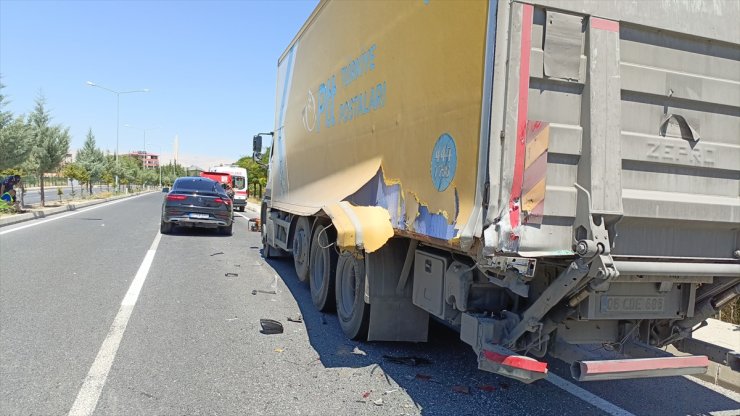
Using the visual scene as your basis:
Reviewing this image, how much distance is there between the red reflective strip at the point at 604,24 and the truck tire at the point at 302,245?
16.9 ft

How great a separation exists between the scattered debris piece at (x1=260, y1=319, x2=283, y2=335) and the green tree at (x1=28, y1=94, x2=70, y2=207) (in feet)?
80.0

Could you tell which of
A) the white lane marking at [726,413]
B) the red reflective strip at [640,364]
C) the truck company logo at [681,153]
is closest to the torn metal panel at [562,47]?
the truck company logo at [681,153]

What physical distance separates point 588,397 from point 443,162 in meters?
2.42

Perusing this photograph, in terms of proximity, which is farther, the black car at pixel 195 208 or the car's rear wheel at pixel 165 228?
the car's rear wheel at pixel 165 228

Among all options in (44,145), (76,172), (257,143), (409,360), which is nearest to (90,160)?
(76,172)

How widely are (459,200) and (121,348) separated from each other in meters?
3.84

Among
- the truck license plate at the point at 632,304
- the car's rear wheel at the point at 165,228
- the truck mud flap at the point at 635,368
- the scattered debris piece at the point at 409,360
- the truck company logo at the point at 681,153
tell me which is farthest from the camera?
the car's rear wheel at the point at 165,228

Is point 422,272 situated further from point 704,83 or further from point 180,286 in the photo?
point 180,286

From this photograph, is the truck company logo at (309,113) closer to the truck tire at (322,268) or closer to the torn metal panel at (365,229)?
the truck tire at (322,268)

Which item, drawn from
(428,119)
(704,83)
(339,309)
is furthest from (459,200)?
(339,309)

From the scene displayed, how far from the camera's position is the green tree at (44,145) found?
2619 cm

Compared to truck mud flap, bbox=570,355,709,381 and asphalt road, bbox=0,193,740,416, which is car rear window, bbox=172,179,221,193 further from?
truck mud flap, bbox=570,355,709,381

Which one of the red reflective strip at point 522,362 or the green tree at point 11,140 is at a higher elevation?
the green tree at point 11,140

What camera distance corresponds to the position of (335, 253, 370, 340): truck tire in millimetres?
5500
